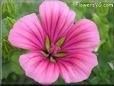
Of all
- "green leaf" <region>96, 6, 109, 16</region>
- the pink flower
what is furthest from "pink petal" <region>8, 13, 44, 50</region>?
"green leaf" <region>96, 6, 109, 16</region>

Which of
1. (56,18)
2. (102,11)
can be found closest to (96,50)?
(102,11)

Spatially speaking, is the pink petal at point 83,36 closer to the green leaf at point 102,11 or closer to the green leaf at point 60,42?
the green leaf at point 60,42

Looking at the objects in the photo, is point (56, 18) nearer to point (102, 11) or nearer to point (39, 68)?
point (39, 68)

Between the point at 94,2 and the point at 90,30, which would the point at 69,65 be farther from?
the point at 94,2

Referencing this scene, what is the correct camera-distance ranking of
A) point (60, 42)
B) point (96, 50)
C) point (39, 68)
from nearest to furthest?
point (39, 68), point (60, 42), point (96, 50)

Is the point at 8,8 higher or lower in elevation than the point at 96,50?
higher

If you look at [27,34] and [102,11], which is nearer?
[27,34]

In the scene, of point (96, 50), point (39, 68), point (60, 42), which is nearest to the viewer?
point (39, 68)

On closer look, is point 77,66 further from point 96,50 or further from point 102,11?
point 102,11
